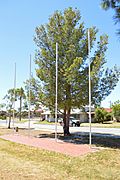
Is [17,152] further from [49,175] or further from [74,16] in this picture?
[74,16]

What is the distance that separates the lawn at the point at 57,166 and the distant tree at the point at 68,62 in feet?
25.5

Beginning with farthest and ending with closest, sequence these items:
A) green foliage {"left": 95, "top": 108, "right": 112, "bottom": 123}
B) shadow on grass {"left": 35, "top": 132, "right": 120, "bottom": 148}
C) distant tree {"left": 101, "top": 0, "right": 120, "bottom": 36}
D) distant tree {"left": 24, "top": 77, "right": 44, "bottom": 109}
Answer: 1. green foliage {"left": 95, "top": 108, "right": 112, "bottom": 123}
2. distant tree {"left": 24, "top": 77, "right": 44, "bottom": 109}
3. shadow on grass {"left": 35, "top": 132, "right": 120, "bottom": 148}
4. distant tree {"left": 101, "top": 0, "right": 120, "bottom": 36}

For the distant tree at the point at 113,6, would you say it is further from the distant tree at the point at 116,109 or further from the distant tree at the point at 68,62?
the distant tree at the point at 116,109

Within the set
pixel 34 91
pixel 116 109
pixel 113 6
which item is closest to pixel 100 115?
pixel 116 109

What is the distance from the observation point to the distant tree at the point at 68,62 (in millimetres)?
21922

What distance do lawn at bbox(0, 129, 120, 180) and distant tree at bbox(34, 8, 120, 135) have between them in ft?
25.5

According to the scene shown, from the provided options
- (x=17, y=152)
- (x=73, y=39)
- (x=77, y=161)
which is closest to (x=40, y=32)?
(x=73, y=39)

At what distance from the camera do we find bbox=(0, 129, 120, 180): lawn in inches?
387

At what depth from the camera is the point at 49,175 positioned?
9.92 m

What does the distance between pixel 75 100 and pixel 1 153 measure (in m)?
9.20

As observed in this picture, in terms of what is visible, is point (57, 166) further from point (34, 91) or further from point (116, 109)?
point (116, 109)

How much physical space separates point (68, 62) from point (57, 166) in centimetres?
1250

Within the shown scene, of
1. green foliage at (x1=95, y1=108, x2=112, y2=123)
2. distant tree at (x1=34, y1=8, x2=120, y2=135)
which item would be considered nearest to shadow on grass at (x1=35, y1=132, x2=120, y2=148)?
distant tree at (x1=34, y1=8, x2=120, y2=135)

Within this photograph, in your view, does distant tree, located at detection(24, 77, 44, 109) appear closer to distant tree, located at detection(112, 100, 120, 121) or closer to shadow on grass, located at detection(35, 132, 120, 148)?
shadow on grass, located at detection(35, 132, 120, 148)
